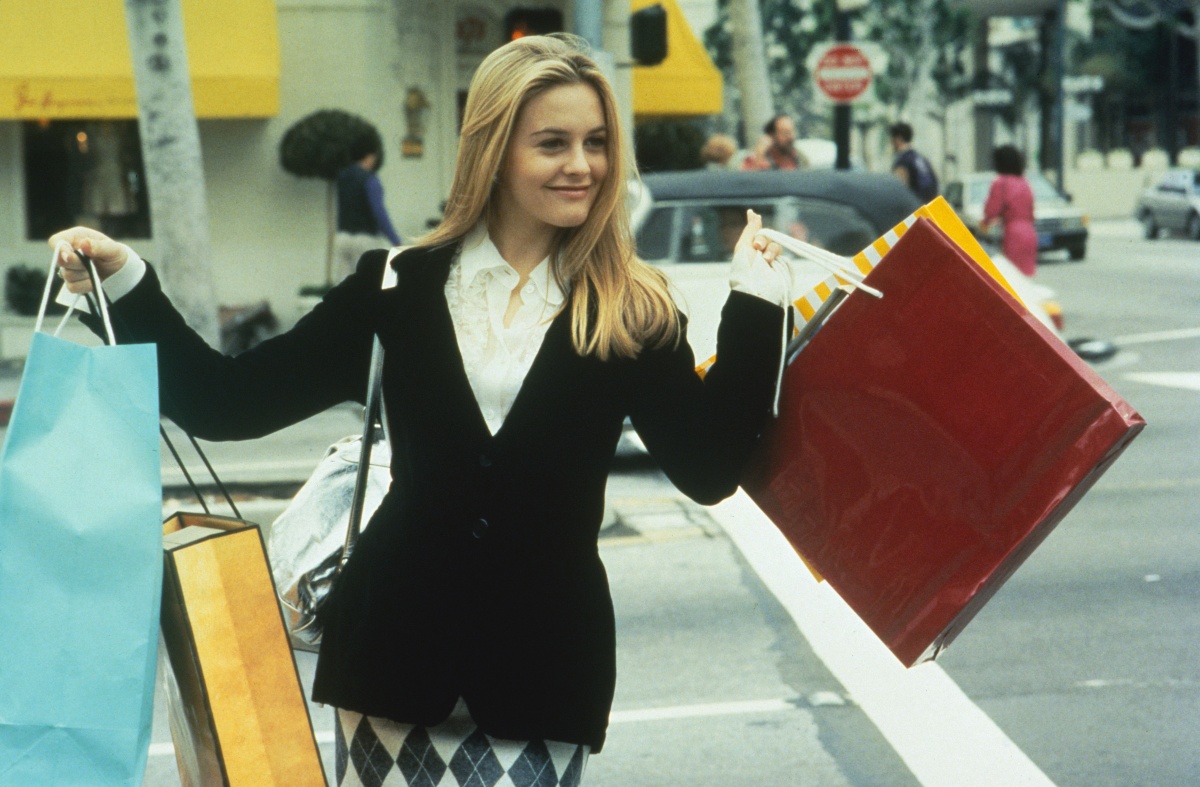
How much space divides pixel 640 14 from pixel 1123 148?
2205 inches

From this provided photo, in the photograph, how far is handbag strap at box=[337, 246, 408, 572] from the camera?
8.02ft

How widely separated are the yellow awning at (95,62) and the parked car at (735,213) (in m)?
7.25

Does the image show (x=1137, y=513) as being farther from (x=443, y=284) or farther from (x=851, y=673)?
(x=443, y=284)

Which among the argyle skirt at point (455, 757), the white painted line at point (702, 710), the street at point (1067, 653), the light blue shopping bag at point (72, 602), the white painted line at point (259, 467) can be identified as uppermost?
the light blue shopping bag at point (72, 602)

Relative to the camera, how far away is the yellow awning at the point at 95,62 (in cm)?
1463

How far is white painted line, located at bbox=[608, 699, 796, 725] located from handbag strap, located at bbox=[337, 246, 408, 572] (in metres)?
2.51

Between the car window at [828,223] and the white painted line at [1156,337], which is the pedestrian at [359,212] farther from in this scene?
the white painted line at [1156,337]

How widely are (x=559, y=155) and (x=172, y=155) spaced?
10103 millimetres

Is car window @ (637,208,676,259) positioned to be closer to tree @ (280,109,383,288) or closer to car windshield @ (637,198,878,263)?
car windshield @ (637,198,878,263)

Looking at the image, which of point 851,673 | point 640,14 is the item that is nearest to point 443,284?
point 851,673

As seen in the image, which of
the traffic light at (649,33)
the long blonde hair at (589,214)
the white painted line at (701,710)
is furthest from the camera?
the traffic light at (649,33)

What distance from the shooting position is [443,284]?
245cm

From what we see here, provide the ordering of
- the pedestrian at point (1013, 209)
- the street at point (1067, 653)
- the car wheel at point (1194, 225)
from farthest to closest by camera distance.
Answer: the car wheel at point (1194, 225)
the pedestrian at point (1013, 209)
the street at point (1067, 653)

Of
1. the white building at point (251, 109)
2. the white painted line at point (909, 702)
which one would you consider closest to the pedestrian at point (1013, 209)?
the white building at point (251, 109)
